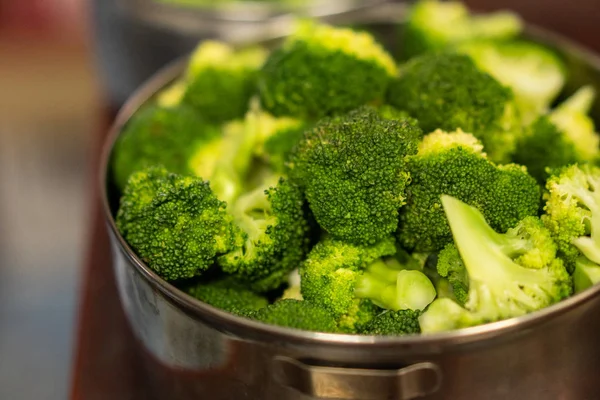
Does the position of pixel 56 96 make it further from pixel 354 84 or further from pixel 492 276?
pixel 492 276

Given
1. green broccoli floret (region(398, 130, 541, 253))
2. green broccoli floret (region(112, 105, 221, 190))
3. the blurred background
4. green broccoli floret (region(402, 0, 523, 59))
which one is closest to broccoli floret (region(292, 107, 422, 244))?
green broccoli floret (region(398, 130, 541, 253))

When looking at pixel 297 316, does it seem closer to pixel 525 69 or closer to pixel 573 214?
pixel 573 214

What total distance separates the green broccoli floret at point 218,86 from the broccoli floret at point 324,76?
0.30ft

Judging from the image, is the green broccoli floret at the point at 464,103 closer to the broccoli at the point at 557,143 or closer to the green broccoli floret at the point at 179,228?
the broccoli at the point at 557,143

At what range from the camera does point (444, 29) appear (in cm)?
111

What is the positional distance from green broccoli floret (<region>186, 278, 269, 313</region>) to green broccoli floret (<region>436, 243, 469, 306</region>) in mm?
222

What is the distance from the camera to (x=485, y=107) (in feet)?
2.78

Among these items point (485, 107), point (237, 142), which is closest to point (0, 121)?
point (237, 142)

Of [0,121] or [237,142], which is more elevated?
[237,142]

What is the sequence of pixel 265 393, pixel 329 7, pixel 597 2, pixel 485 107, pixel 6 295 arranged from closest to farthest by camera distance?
pixel 265 393 < pixel 485 107 < pixel 329 7 < pixel 597 2 < pixel 6 295

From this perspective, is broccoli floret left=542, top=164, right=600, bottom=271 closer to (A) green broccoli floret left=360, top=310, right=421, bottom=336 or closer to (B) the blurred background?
(A) green broccoli floret left=360, top=310, right=421, bottom=336

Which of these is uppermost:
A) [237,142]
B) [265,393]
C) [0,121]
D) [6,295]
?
[237,142]

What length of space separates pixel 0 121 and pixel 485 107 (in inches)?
55.3

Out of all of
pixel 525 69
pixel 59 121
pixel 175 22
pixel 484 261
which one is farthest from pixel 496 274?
pixel 59 121
